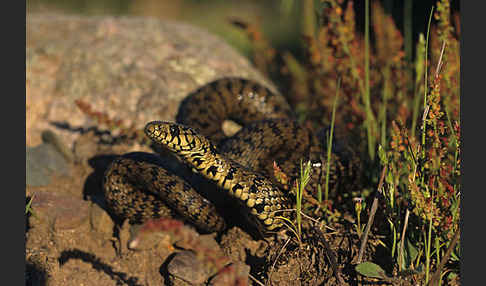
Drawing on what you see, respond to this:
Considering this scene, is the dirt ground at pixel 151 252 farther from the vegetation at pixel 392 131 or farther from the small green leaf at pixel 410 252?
the small green leaf at pixel 410 252

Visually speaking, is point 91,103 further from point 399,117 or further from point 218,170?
point 399,117

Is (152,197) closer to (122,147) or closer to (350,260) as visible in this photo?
(122,147)

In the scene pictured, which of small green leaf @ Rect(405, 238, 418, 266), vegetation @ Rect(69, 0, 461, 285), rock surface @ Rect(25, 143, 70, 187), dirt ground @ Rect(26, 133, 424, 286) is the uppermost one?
vegetation @ Rect(69, 0, 461, 285)

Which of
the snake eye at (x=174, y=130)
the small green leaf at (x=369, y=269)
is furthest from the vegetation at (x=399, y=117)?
the snake eye at (x=174, y=130)

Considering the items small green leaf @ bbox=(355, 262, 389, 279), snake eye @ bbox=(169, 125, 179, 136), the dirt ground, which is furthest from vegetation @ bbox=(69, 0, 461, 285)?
snake eye @ bbox=(169, 125, 179, 136)

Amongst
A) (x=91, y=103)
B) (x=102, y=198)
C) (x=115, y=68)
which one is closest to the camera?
(x=102, y=198)

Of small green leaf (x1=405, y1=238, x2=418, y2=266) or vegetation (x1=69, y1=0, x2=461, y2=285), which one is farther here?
small green leaf (x1=405, y1=238, x2=418, y2=266)

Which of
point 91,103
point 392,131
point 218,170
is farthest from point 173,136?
point 91,103

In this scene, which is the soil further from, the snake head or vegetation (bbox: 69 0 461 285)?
the snake head
